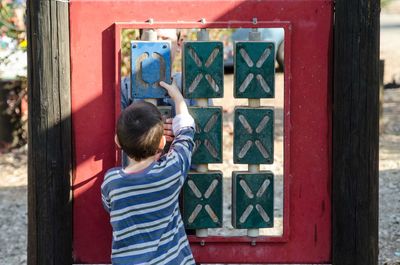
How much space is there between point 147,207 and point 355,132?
94 cm

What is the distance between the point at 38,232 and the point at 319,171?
123cm

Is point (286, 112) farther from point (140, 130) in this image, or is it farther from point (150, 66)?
point (140, 130)

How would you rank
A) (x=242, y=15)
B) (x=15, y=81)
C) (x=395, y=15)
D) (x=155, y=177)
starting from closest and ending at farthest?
(x=155, y=177)
(x=242, y=15)
(x=15, y=81)
(x=395, y=15)

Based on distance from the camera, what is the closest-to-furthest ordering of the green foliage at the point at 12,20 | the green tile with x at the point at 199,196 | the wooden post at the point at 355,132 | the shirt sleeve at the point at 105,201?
the shirt sleeve at the point at 105,201
the wooden post at the point at 355,132
the green tile with x at the point at 199,196
the green foliage at the point at 12,20

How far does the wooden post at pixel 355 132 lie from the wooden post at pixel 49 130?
1146mm

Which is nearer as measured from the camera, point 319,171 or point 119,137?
point 119,137

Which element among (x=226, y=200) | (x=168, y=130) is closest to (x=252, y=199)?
(x=168, y=130)

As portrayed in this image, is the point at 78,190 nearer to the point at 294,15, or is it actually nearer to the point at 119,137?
the point at 119,137

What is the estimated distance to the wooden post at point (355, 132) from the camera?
12.2 ft

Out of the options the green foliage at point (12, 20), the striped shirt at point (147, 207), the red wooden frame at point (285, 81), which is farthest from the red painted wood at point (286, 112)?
the green foliage at point (12, 20)

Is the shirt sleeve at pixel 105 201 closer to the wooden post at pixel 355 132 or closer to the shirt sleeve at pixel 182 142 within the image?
the shirt sleeve at pixel 182 142

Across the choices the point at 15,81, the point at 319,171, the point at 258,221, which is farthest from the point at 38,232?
the point at 15,81

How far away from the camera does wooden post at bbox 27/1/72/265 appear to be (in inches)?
147

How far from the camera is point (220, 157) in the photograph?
12.6 feet
